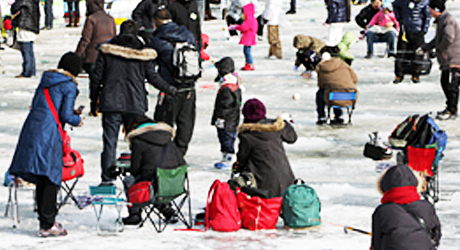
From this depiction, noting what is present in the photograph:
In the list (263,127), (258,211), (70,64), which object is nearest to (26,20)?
(70,64)

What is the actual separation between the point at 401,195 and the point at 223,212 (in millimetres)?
2780

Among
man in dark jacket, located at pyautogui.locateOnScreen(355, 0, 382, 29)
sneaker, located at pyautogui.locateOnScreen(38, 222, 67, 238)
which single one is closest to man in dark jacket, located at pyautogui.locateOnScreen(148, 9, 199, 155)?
sneaker, located at pyautogui.locateOnScreen(38, 222, 67, 238)

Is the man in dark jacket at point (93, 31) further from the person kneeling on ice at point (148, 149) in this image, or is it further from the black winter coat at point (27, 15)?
the person kneeling on ice at point (148, 149)

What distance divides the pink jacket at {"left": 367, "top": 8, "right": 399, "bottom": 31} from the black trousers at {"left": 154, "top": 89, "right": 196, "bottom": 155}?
389 inches

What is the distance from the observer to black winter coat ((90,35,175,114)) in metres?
8.82

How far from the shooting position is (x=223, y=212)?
7.80 meters

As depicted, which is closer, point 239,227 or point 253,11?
point 239,227

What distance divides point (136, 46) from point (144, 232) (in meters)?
2.12

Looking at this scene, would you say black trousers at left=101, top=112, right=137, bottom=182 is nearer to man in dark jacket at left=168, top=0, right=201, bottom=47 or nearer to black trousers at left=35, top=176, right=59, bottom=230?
black trousers at left=35, top=176, right=59, bottom=230

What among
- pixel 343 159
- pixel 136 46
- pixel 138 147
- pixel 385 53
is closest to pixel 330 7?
pixel 385 53

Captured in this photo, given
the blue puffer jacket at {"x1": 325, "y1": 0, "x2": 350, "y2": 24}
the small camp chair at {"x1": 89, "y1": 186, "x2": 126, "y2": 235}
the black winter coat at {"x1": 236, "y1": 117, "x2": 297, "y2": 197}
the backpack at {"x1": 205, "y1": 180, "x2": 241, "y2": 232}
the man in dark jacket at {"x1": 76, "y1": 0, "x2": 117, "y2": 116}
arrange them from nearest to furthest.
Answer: the small camp chair at {"x1": 89, "y1": 186, "x2": 126, "y2": 235} < the backpack at {"x1": 205, "y1": 180, "x2": 241, "y2": 232} < the black winter coat at {"x1": 236, "y1": 117, "x2": 297, "y2": 197} < the man in dark jacket at {"x1": 76, "y1": 0, "x2": 117, "y2": 116} < the blue puffer jacket at {"x1": 325, "y1": 0, "x2": 350, "y2": 24}

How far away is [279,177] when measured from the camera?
26.5 ft

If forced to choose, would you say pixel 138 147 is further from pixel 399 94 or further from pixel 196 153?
pixel 399 94

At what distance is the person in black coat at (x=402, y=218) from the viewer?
16.8ft
